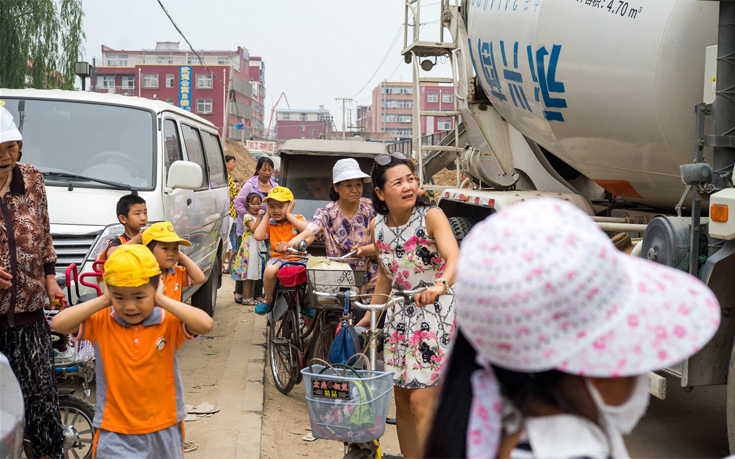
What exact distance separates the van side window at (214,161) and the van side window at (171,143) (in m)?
1.47

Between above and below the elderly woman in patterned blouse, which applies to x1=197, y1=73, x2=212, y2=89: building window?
above

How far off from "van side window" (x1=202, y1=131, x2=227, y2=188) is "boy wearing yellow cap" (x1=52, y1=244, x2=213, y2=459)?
504 cm

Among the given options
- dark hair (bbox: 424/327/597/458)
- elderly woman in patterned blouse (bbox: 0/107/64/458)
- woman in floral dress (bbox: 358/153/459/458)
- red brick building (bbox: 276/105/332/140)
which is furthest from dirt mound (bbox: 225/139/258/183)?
red brick building (bbox: 276/105/332/140)

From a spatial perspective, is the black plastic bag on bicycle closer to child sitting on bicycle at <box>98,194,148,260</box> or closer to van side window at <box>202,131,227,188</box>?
child sitting on bicycle at <box>98,194,148,260</box>

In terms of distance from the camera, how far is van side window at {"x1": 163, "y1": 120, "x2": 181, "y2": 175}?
20.0 ft

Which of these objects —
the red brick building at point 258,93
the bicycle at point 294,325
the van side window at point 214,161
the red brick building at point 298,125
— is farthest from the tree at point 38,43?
the red brick building at point 298,125

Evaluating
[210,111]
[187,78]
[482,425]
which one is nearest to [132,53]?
[210,111]

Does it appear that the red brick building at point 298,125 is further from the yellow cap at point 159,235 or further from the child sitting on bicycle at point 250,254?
the yellow cap at point 159,235

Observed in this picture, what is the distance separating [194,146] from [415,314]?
4.52 m

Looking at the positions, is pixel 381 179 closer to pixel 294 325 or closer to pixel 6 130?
pixel 6 130

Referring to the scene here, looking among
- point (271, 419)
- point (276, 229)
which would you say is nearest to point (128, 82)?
point (276, 229)

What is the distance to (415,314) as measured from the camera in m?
3.66

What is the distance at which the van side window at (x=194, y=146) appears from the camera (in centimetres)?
705

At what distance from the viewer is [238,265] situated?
892 centimetres
